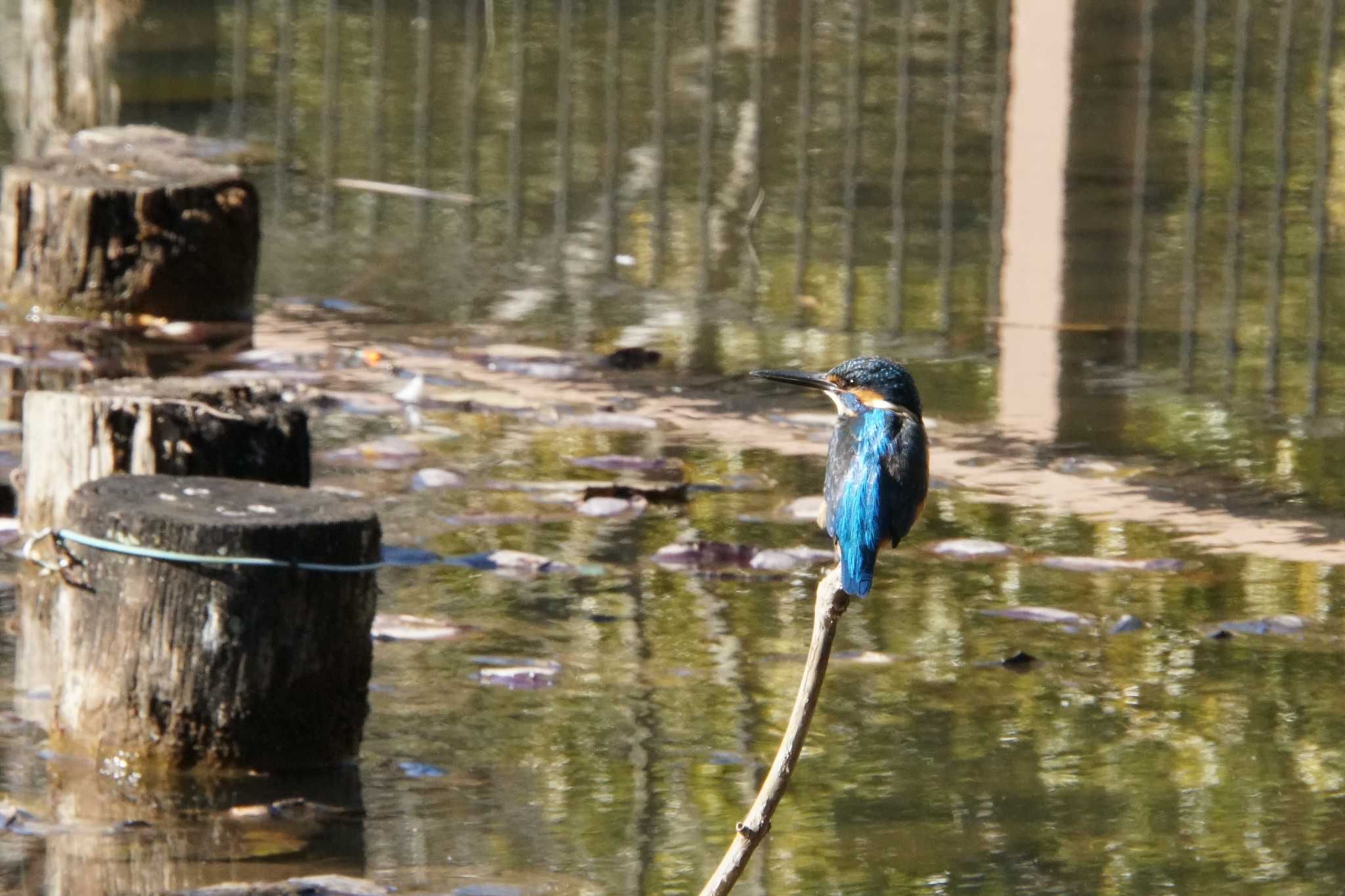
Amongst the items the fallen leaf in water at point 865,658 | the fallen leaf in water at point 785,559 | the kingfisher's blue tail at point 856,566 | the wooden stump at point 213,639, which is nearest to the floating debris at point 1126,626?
the fallen leaf in water at point 865,658

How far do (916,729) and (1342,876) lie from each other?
1.06 metres

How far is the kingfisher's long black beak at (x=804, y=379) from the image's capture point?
3594mm

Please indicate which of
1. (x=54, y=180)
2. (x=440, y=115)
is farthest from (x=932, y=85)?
(x=54, y=180)

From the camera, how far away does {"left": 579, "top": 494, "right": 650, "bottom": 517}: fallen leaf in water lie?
23.4 ft

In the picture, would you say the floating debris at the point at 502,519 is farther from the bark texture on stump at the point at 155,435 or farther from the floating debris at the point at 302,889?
the floating debris at the point at 302,889

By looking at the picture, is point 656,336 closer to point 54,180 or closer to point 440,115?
point 54,180

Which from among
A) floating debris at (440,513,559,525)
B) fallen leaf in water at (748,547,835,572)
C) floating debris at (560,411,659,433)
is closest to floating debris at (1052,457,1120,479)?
fallen leaf in water at (748,547,835,572)

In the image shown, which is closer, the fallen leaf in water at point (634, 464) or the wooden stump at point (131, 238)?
the fallen leaf in water at point (634, 464)

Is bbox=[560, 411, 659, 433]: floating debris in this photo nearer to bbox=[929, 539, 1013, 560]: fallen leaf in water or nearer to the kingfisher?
bbox=[929, 539, 1013, 560]: fallen leaf in water

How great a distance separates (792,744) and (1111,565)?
332 cm

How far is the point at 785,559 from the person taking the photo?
22.1ft

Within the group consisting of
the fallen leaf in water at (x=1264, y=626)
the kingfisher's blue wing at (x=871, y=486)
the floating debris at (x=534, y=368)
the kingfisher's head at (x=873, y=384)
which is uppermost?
the kingfisher's head at (x=873, y=384)

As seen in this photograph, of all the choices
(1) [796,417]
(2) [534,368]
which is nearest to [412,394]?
(2) [534,368]

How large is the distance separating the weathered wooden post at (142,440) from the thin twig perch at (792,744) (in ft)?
9.03
